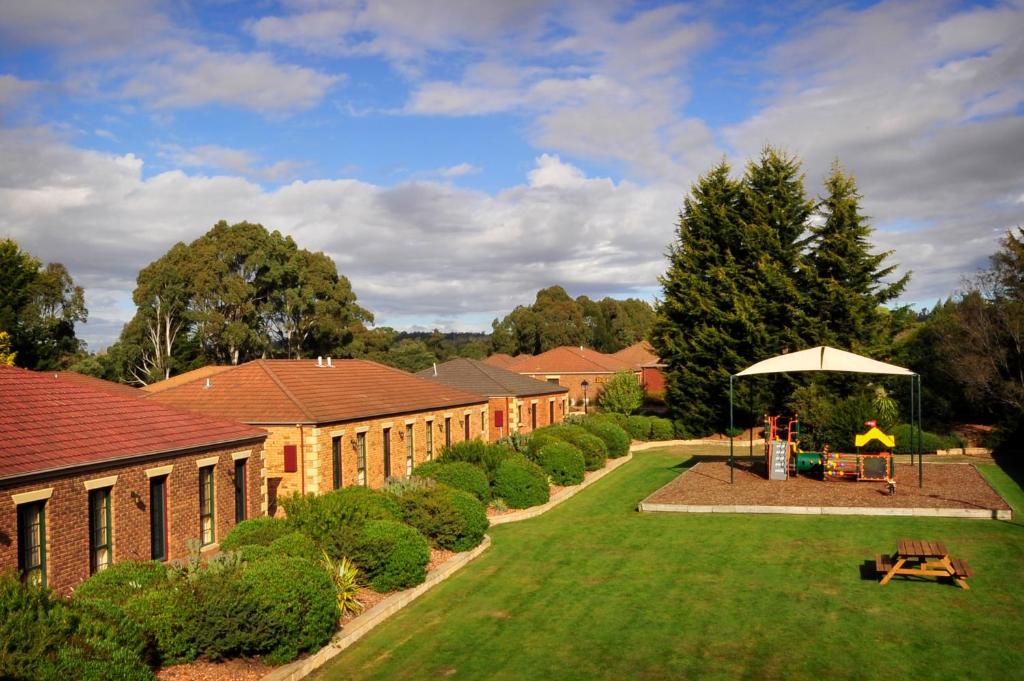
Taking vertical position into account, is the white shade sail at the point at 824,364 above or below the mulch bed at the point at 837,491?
above

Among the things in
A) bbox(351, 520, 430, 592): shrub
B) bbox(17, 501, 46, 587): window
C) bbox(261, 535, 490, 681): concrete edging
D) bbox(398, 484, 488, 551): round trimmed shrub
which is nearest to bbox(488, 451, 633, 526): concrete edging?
bbox(398, 484, 488, 551): round trimmed shrub

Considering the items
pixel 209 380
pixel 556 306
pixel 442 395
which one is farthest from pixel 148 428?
pixel 556 306

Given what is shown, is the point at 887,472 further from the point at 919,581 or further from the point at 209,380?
the point at 209,380

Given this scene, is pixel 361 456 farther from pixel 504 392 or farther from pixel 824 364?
pixel 504 392

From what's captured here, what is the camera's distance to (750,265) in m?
44.2

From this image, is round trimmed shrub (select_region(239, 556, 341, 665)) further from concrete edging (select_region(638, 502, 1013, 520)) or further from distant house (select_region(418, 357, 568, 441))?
distant house (select_region(418, 357, 568, 441))

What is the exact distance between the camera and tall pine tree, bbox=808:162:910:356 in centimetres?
4091

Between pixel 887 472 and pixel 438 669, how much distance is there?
17.6 m

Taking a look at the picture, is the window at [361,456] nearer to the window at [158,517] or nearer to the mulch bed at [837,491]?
the window at [158,517]

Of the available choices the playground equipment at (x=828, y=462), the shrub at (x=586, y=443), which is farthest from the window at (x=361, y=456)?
the playground equipment at (x=828, y=462)

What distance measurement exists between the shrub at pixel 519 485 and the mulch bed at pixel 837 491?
326cm

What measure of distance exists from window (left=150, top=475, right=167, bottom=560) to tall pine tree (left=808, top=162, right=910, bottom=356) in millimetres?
33622

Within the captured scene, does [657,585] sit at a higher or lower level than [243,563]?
lower

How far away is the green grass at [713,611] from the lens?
1133cm
